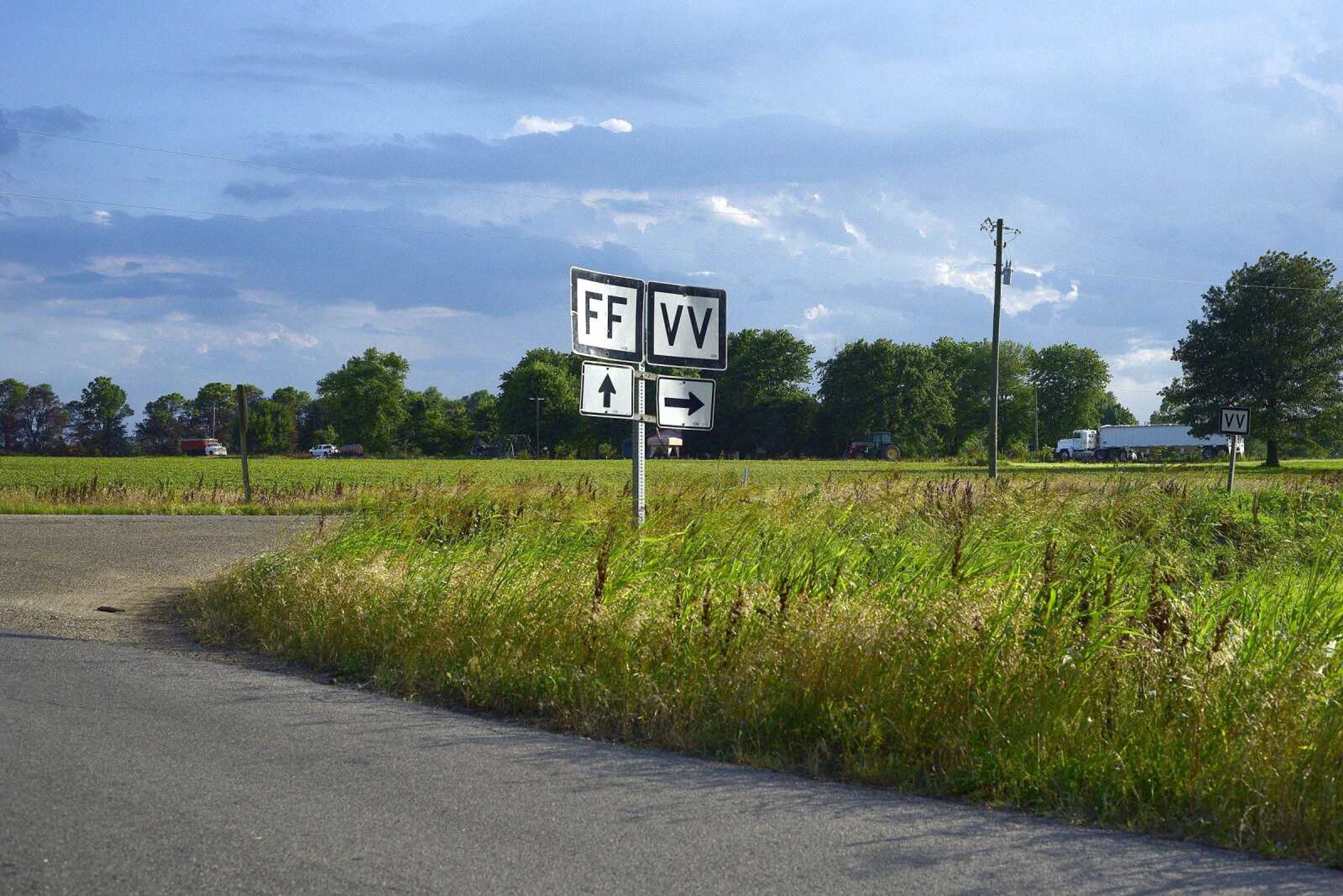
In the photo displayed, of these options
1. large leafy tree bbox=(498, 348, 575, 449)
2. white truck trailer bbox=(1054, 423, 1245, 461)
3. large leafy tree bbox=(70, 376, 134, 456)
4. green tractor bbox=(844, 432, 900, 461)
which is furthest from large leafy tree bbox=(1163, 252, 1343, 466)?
large leafy tree bbox=(70, 376, 134, 456)

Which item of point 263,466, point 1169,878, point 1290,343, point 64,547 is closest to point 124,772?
point 1169,878

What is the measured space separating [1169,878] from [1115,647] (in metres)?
2.04

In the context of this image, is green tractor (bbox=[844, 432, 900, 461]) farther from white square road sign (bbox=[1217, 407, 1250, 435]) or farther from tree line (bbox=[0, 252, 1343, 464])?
white square road sign (bbox=[1217, 407, 1250, 435])

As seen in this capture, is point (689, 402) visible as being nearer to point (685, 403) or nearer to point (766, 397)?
point (685, 403)

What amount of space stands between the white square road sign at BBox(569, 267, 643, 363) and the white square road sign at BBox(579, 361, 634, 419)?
14 cm

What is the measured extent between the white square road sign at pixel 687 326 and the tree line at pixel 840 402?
1205 inches

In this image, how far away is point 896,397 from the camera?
98.1 metres

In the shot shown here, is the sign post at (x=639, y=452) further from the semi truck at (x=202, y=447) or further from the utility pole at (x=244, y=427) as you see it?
the semi truck at (x=202, y=447)

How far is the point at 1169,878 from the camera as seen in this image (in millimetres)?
3586

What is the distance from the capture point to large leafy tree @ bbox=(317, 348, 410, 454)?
13450 centimetres

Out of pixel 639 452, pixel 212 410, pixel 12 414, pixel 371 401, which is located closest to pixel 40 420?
pixel 12 414

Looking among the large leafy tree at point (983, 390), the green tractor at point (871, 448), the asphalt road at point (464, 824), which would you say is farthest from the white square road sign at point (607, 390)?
the large leafy tree at point (983, 390)

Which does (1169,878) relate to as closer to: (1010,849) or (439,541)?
(1010,849)

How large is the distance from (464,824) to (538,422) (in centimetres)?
11566
